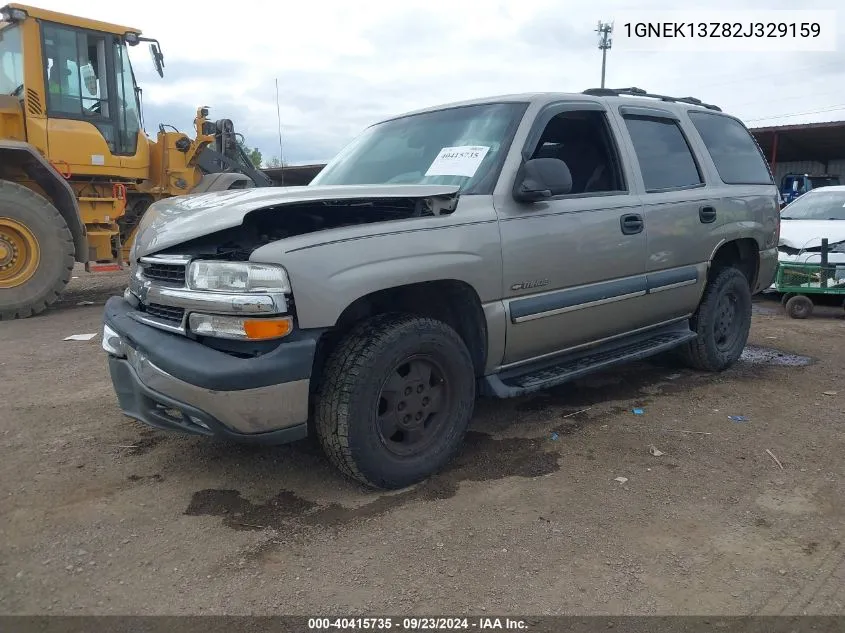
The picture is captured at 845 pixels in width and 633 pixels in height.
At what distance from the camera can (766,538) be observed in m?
2.80

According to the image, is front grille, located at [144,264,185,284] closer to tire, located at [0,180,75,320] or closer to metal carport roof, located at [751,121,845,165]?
tire, located at [0,180,75,320]

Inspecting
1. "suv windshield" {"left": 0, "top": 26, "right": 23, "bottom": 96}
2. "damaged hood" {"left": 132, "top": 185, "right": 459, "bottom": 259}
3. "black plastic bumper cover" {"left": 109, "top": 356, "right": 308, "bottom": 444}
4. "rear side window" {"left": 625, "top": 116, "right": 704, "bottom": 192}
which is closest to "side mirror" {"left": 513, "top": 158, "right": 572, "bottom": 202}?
"damaged hood" {"left": 132, "top": 185, "right": 459, "bottom": 259}

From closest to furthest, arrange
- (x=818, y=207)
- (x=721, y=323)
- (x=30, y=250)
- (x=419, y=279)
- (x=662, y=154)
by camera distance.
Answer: (x=419, y=279)
(x=662, y=154)
(x=721, y=323)
(x=30, y=250)
(x=818, y=207)

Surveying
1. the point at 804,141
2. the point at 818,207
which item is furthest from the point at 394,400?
the point at 804,141

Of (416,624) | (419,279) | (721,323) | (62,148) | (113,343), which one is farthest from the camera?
(62,148)

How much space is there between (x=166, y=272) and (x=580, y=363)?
2390 mm

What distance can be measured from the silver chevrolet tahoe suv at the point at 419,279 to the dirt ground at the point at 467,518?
0.37 m

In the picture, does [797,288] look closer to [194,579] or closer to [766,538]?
[766,538]

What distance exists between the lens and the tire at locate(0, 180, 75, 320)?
7.71 m

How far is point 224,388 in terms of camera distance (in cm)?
273

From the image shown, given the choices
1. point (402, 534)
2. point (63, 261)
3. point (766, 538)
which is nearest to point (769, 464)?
point (766, 538)

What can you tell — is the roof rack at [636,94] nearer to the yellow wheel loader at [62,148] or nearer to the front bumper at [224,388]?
the front bumper at [224,388]

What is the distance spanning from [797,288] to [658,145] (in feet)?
14.1

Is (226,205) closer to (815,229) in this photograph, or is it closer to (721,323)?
(721,323)
